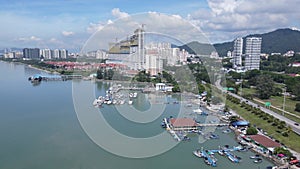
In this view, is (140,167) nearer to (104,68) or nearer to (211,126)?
(211,126)

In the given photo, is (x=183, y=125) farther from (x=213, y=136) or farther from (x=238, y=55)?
(x=238, y=55)

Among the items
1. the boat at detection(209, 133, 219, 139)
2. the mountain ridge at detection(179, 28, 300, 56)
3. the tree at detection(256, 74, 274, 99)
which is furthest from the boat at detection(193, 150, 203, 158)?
the mountain ridge at detection(179, 28, 300, 56)

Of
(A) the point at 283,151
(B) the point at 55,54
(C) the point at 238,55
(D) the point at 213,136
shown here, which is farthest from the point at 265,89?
(B) the point at 55,54

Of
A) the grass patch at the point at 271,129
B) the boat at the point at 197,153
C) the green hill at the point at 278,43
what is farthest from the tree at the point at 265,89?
the green hill at the point at 278,43

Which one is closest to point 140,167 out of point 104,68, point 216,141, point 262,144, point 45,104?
point 216,141

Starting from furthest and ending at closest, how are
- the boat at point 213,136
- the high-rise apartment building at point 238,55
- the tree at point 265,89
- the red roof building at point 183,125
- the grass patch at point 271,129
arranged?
the high-rise apartment building at point 238,55 < the tree at point 265,89 < the red roof building at point 183,125 < the boat at point 213,136 < the grass patch at point 271,129

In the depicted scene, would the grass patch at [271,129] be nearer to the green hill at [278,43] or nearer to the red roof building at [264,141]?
the red roof building at [264,141]

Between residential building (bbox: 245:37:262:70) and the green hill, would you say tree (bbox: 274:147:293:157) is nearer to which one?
residential building (bbox: 245:37:262:70)
